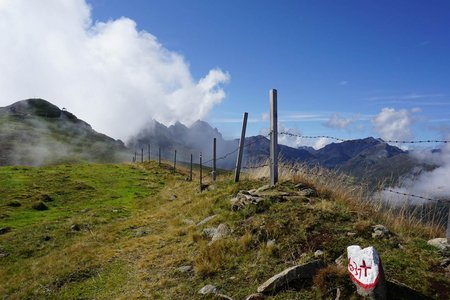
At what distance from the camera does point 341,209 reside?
1234 centimetres

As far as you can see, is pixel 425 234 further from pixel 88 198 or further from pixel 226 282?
pixel 88 198

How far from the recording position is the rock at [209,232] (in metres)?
13.0

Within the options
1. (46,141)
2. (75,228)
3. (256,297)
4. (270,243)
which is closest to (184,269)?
(270,243)

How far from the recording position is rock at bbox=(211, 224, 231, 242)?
484 inches

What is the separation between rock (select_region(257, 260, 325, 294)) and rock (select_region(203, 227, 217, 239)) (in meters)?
4.43

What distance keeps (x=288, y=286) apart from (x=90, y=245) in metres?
10.7

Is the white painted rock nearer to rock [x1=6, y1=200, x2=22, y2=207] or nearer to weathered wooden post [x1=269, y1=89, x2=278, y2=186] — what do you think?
weathered wooden post [x1=269, y1=89, x2=278, y2=186]

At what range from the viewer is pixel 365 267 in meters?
7.70

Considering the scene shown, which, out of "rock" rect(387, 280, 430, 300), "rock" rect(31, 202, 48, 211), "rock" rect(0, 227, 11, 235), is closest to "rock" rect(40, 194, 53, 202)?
"rock" rect(31, 202, 48, 211)

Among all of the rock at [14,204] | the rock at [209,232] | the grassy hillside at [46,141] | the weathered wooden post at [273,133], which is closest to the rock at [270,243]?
the rock at [209,232]

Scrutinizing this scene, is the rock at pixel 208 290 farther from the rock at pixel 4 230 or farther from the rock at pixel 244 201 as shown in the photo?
the rock at pixel 4 230

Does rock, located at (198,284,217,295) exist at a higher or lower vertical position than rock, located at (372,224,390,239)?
lower

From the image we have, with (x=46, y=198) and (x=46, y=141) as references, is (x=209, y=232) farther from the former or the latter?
(x=46, y=141)

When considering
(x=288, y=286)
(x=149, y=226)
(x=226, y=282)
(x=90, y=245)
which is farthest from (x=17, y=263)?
(x=288, y=286)
